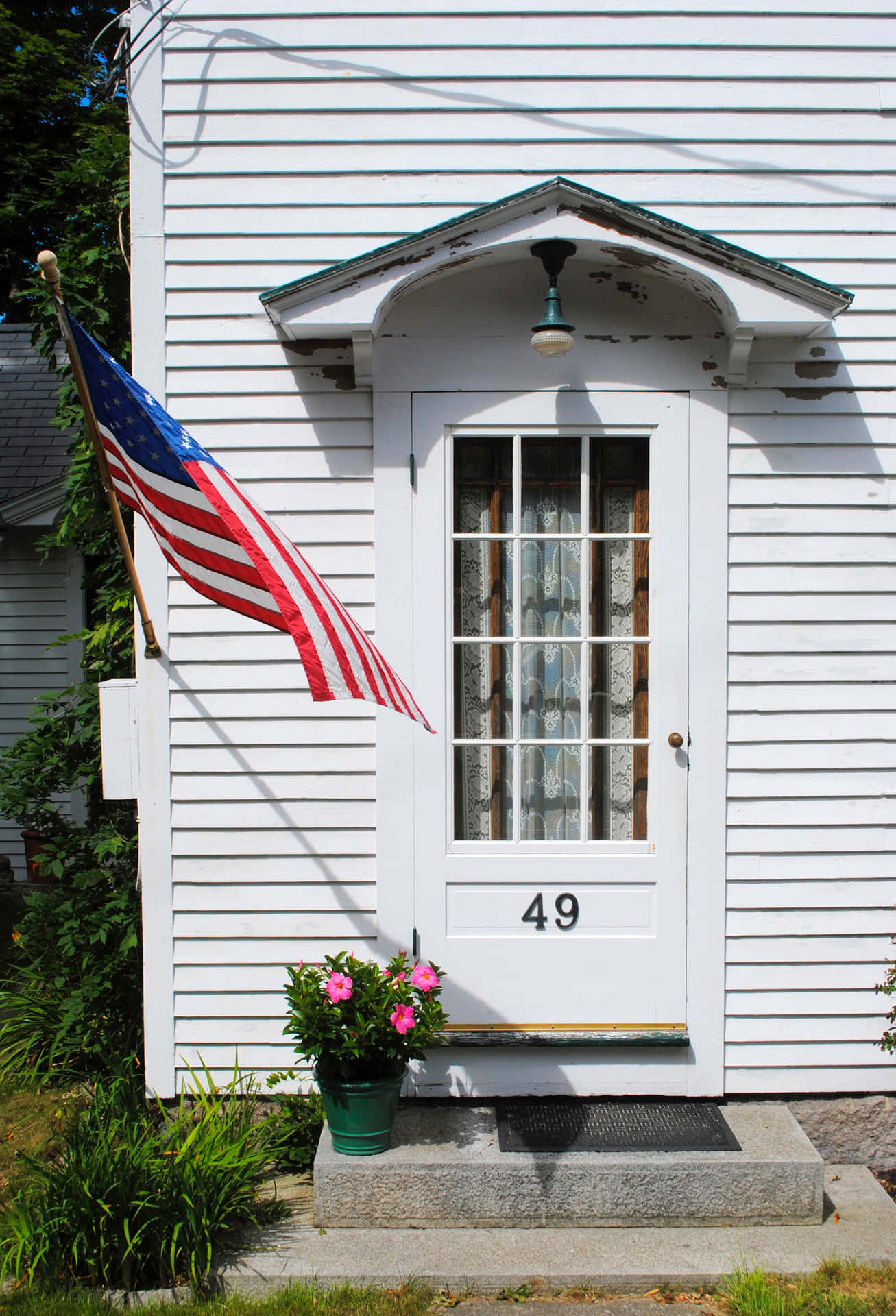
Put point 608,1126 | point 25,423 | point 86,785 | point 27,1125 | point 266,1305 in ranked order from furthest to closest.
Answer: point 25,423
point 86,785
point 27,1125
point 608,1126
point 266,1305

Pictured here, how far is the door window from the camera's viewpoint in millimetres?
3758

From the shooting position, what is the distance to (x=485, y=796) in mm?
3773

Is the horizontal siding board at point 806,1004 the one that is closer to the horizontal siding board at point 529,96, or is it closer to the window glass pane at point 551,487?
the window glass pane at point 551,487

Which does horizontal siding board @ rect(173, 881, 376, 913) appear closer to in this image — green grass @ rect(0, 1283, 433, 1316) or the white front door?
the white front door

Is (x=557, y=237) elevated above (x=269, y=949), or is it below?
above

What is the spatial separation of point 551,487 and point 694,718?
1031mm

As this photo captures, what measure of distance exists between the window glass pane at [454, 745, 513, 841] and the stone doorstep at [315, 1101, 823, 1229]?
3.62ft

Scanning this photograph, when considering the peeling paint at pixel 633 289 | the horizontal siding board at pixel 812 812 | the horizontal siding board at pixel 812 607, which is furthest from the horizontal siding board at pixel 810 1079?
the peeling paint at pixel 633 289

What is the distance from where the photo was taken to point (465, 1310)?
9.32ft

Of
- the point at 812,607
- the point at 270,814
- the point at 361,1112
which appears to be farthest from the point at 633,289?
the point at 361,1112

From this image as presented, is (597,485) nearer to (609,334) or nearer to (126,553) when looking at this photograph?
(609,334)

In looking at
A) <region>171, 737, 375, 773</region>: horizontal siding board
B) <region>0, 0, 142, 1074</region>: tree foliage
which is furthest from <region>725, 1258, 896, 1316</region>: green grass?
<region>0, 0, 142, 1074</region>: tree foliage

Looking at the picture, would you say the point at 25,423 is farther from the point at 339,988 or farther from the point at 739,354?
the point at 339,988

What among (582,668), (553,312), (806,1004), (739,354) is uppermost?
(553,312)
